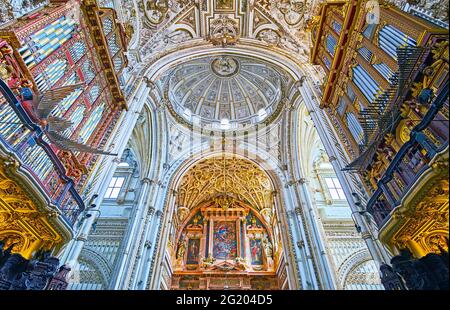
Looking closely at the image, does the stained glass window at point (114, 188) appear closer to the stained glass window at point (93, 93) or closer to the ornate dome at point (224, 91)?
the ornate dome at point (224, 91)

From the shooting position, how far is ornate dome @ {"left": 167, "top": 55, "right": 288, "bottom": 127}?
19969 mm

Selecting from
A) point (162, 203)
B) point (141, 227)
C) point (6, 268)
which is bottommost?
point (6, 268)

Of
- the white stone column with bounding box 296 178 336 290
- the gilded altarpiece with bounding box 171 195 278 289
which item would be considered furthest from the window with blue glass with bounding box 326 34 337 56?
the gilded altarpiece with bounding box 171 195 278 289

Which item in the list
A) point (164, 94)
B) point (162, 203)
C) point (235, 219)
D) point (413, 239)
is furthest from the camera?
point (235, 219)

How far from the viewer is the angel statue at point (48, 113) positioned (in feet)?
18.2

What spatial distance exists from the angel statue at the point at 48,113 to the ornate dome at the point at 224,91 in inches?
527

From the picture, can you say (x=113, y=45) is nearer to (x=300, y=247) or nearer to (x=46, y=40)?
(x=46, y=40)

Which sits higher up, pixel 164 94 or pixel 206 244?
pixel 164 94

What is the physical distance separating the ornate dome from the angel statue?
13.4m

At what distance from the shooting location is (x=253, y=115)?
21.3 m

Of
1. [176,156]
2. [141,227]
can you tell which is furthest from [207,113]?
[141,227]

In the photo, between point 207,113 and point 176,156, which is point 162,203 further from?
point 207,113
